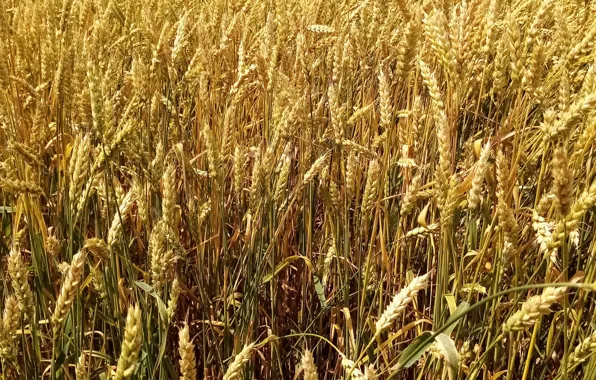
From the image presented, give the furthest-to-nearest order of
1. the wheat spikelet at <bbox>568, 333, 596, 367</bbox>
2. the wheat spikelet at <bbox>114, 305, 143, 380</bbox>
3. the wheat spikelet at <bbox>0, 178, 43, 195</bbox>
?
the wheat spikelet at <bbox>0, 178, 43, 195</bbox>
the wheat spikelet at <bbox>568, 333, 596, 367</bbox>
the wheat spikelet at <bbox>114, 305, 143, 380</bbox>

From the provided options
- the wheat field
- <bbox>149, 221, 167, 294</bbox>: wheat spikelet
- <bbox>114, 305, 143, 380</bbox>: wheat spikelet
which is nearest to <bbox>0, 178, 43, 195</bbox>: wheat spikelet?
the wheat field

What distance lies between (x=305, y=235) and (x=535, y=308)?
34.9 inches

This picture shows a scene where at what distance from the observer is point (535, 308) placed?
672 millimetres

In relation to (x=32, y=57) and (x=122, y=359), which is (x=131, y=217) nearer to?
(x=32, y=57)

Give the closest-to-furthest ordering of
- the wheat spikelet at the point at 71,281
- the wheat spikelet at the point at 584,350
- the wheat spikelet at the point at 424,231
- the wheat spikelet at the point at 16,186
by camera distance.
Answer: the wheat spikelet at the point at 71,281
the wheat spikelet at the point at 584,350
the wheat spikelet at the point at 16,186
the wheat spikelet at the point at 424,231

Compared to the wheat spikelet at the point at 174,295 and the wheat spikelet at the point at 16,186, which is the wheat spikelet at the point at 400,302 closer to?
the wheat spikelet at the point at 174,295

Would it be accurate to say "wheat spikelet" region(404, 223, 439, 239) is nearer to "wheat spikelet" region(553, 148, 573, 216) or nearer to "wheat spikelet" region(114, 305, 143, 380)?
"wheat spikelet" region(553, 148, 573, 216)

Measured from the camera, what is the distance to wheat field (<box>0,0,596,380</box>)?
2.90ft

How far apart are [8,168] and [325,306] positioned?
0.65 meters

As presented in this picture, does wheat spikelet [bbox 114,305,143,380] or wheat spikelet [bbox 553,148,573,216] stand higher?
wheat spikelet [bbox 553,148,573,216]

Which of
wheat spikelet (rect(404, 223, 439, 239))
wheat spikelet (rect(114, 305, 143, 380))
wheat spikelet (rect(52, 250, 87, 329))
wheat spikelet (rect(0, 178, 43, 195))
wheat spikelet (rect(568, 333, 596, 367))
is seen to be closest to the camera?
wheat spikelet (rect(114, 305, 143, 380))

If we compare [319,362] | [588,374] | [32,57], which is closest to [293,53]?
[32,57]

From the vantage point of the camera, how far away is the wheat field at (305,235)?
0.88 m

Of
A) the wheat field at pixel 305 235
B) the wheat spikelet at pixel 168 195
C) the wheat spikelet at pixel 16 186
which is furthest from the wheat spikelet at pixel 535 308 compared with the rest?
the wheat spikelet at pixel 16 186
